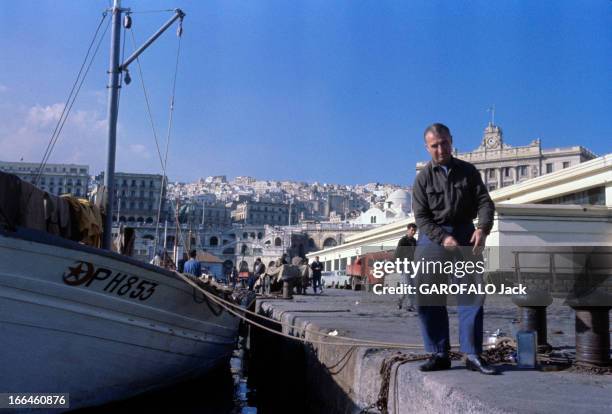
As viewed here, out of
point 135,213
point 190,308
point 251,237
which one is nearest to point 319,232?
point 251,237

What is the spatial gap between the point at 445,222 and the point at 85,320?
391cm

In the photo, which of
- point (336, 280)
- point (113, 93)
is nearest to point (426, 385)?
point (113, 93)

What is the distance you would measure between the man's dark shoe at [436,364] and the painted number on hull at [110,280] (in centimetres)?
360

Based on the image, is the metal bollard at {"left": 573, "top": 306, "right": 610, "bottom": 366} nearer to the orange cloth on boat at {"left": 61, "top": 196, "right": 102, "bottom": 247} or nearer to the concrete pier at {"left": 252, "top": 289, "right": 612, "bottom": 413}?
the concrete pier at {"left": 252, "top": 289, "right": 612, "bottom": 413}

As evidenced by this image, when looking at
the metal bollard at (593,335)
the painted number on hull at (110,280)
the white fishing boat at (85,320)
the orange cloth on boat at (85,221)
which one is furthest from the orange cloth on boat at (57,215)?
the metal bollard at (593,335)

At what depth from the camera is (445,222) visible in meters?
3.41

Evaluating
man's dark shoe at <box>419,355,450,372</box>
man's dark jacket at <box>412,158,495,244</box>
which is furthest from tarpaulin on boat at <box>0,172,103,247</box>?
man's dark shoe at <box>419,355,450,372</box>

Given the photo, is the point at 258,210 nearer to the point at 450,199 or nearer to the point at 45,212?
the point at 45,212

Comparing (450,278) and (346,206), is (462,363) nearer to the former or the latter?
(450,278)

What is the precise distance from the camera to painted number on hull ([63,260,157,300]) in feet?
17.5

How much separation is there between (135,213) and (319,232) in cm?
4420

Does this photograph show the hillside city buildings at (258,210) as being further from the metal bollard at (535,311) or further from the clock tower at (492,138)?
the metal bollard at (535,311)

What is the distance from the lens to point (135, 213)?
128 m

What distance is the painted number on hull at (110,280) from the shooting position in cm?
532
